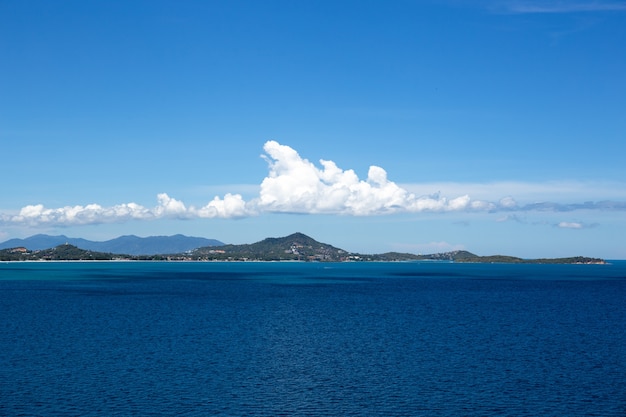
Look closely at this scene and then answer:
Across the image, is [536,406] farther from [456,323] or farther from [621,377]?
[456,323]

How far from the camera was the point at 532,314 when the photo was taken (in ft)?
403

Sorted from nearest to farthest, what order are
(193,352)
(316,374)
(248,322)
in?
(316,374)
(193,352)
(248,322)

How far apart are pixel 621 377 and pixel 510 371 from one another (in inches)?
458

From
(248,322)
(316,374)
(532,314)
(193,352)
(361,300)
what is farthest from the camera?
(361,300)

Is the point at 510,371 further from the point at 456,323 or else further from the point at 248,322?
the point at 248,322

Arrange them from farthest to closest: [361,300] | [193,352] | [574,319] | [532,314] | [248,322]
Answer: [361,300] → [532,314] → [574,319] → [248,322] → [193,352]

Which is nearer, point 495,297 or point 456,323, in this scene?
point 456,323

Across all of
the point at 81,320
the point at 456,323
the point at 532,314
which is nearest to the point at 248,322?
the point at 81,320

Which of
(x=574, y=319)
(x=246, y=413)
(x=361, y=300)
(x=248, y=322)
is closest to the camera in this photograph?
(x=246, y=413)

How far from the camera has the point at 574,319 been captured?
11400cm

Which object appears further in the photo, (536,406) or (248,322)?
(248,322)

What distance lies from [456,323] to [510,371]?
4150 centimetres

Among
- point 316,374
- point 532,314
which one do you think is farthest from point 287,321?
point 532,314

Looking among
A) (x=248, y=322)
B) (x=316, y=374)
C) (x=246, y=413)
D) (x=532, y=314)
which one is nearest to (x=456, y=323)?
(x=532, y=314)
